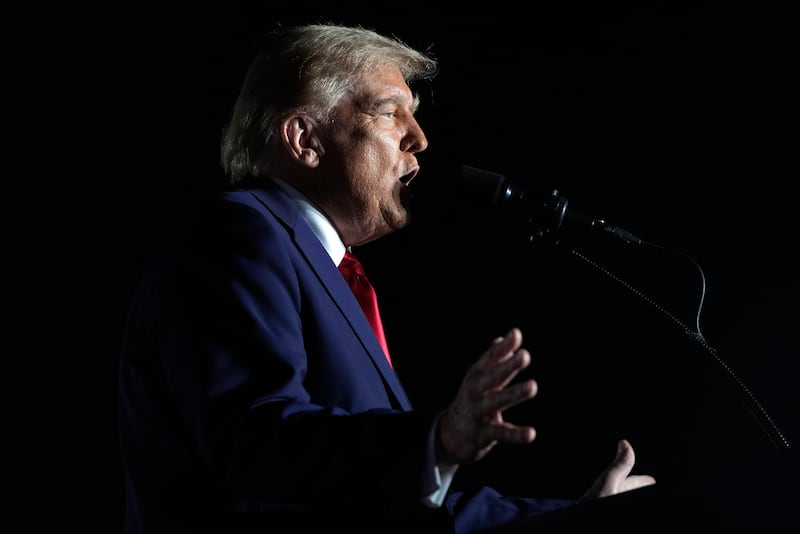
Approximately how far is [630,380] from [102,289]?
60.8 inches

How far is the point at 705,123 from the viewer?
2834 mm

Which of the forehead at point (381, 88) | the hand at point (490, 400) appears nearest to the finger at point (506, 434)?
the hand at point (490, 400)

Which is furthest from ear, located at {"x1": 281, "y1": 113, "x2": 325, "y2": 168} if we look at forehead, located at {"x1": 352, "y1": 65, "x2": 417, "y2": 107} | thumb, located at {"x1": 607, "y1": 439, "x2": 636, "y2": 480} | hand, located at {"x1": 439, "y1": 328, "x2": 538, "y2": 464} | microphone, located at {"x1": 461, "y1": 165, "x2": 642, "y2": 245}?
hand, located at {"x1": 439, "y1": 328, "x2": 538, "y2": 464}

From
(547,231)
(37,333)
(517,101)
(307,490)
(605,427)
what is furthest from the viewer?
(517,101)

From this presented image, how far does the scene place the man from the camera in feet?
3.69

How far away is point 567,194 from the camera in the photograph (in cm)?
291

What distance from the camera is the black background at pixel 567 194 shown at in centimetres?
259

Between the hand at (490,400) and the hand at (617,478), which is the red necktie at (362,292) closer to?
the hand at (617,478)

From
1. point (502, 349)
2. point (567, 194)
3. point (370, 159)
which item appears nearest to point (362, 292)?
point (370, 159)

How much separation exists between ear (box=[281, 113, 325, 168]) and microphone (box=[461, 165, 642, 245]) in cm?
39

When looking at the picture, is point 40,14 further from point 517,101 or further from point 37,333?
point 517,101

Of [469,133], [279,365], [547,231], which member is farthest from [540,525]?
[469,133]

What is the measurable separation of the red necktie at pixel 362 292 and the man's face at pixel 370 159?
0.06 m

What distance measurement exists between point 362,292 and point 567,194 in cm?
115
